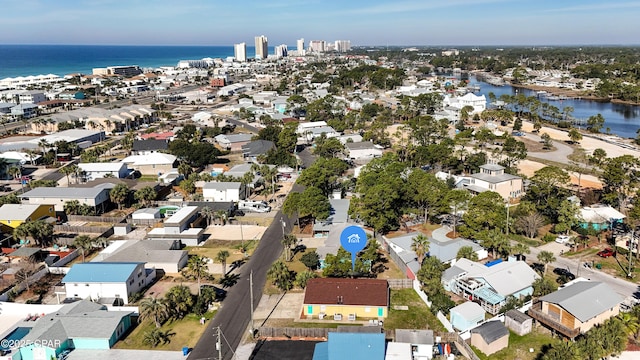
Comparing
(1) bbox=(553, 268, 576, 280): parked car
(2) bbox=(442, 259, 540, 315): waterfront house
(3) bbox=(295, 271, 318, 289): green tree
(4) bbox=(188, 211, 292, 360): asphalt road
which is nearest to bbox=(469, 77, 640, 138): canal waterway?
(1) bbox=(553, 268, 576, 280): parked car

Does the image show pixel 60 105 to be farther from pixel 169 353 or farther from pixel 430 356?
pixel 430 356

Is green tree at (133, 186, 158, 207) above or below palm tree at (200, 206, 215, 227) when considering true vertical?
above

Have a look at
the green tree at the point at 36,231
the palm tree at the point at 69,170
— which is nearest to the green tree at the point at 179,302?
the green tree at the point at 36,231

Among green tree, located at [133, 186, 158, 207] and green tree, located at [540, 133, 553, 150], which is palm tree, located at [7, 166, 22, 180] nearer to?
green tree, located at [133, 186, 158, 207]

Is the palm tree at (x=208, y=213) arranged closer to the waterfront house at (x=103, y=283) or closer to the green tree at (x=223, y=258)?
the green tree at (x=223, y=258)

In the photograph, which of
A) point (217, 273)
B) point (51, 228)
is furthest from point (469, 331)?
point (51, 228)

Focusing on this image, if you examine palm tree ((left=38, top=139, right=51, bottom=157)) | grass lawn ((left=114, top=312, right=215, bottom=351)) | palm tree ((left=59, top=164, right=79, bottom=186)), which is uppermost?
palm tree ((left=38, top=139, right=51, bottom=157))
